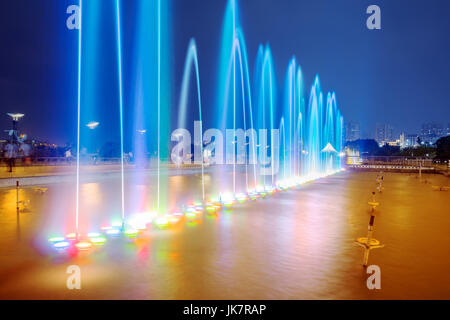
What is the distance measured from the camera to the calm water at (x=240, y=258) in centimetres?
553

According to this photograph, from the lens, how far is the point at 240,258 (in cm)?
723

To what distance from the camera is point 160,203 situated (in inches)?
583

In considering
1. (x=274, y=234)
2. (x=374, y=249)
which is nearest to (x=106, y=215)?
(x=274, y=234)

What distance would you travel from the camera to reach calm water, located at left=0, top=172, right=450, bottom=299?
5.53 metres

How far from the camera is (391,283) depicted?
5883 mm

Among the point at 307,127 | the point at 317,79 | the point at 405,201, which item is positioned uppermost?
the point at 317,79
